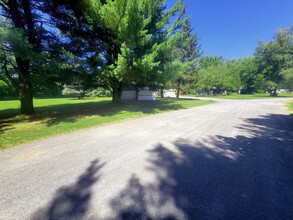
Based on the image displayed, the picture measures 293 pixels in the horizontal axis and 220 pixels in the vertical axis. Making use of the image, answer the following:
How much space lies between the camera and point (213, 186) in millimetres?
1970

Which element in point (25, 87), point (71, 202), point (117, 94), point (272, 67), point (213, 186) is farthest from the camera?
point (272, 67)

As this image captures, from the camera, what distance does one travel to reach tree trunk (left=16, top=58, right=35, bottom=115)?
7365mm

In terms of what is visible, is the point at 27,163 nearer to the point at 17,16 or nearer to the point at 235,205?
the point at 235,205

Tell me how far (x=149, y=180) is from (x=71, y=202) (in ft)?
4.11

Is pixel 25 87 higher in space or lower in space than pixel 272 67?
lower

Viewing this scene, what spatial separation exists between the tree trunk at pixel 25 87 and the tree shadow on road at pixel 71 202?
9083 millimetres

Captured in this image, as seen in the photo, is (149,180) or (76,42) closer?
(149,180)

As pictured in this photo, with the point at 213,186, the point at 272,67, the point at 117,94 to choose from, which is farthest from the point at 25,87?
the point at 272,67

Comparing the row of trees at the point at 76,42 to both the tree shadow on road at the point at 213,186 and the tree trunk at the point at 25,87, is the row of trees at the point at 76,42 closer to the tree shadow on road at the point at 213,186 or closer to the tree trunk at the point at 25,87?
the tree trunk at the point at 25,87

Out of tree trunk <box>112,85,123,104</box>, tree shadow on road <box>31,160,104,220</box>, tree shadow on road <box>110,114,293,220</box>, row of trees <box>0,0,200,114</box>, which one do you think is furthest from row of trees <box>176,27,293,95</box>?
tree shadow on road <box>31,160,104,220</box>

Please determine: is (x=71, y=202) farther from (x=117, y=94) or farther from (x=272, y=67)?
(x=272, y=67)

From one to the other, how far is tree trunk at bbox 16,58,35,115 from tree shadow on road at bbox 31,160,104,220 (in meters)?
9.08

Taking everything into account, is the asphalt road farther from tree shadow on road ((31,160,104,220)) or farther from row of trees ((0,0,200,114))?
row of trees ((0,0,200,114))

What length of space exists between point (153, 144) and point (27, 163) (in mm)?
3141
